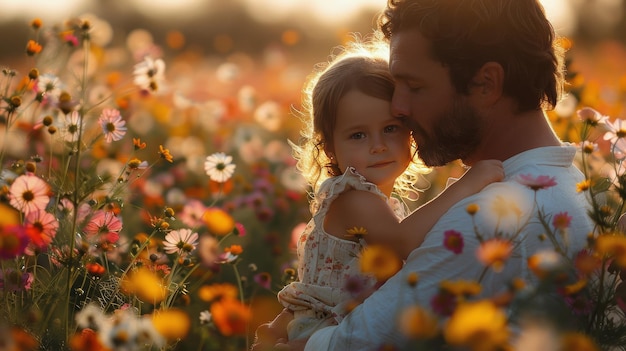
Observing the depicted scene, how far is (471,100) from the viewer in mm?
2604

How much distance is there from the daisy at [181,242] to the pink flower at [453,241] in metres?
0.85

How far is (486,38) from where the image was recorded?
261cm

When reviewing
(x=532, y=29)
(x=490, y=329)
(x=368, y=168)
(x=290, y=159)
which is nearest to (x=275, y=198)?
(x=290, y=159)

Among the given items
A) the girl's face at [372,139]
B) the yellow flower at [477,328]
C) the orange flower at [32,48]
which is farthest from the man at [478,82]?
the orange flower at [32,48]

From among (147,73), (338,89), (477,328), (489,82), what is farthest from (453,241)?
(147,73)

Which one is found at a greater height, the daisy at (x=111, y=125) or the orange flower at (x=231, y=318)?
the daisy at (x=111, y=125)

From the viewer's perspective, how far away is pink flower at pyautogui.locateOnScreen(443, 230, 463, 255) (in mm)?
1999

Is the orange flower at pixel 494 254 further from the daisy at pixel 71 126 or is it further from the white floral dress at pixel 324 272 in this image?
the daisy at pixel 71 126

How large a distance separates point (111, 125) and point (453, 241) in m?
1.24

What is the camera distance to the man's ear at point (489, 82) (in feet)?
8.52

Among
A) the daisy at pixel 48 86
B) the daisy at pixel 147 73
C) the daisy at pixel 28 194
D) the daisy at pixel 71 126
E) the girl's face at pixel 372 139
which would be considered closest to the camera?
the daisy at pixel 28 194

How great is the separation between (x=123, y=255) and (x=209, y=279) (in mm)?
409

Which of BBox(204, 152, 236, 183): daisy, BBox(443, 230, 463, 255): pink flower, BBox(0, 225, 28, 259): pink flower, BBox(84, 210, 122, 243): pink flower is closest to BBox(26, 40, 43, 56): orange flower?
BBox(84, 210, 122, 243): pink flower

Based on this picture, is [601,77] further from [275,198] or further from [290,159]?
[275,198]
